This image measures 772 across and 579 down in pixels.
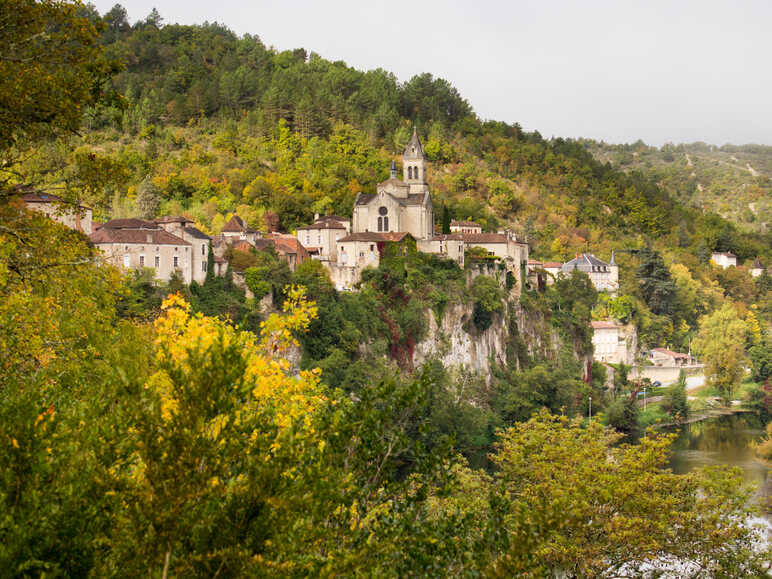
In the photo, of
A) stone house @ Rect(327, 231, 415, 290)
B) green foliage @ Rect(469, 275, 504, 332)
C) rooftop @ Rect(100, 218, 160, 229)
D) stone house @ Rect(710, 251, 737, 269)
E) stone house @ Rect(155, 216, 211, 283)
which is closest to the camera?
rooftop @ Rect(100, 218, 160, 229)

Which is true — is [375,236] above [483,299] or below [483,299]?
above

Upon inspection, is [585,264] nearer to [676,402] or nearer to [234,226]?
[676,402]

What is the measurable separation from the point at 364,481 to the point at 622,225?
8642 cm

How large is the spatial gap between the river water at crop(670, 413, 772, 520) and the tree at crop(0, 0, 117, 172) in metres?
28.2

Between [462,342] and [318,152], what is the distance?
28.9 meters

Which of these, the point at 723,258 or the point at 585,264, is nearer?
the point at 585,264

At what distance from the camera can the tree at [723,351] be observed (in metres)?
57.7

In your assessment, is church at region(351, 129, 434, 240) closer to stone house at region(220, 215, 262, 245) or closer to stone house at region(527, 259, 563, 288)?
stone house at region(220, 215, 262, 245)

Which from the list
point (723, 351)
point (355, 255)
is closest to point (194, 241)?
point (355, 255)

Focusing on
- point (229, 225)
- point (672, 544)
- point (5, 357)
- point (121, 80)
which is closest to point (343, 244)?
point (229, 225)

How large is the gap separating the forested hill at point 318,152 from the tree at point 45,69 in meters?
40.5

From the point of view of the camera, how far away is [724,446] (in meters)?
42.5

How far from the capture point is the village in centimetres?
3378

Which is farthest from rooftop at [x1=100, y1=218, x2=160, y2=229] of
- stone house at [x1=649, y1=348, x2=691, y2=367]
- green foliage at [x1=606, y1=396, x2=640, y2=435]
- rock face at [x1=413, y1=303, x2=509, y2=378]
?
stone house at [x1=649, y1=348, x2=691, y2=367]
